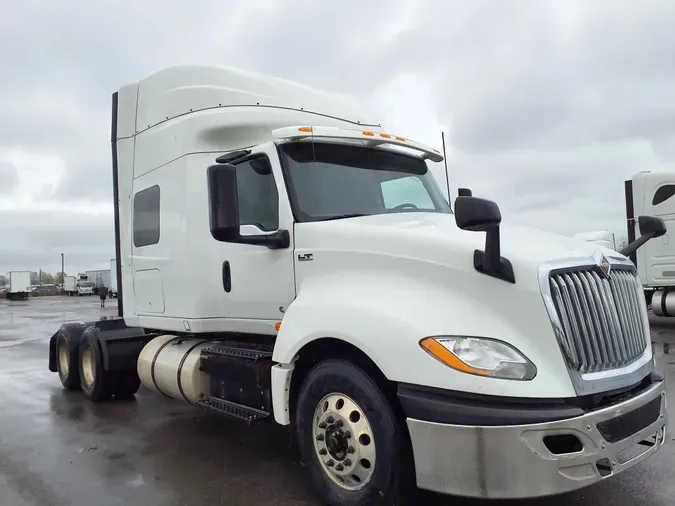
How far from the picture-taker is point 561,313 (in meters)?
3.23

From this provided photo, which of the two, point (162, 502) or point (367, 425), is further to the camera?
point (162, 502)

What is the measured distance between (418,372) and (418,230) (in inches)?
40.7

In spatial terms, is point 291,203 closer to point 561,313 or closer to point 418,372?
point 418,372

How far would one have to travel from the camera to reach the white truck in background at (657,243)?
13.0m

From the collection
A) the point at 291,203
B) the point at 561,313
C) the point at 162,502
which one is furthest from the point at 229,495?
the point at 561,313

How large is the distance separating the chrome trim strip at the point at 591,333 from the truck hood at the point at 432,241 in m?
0.07

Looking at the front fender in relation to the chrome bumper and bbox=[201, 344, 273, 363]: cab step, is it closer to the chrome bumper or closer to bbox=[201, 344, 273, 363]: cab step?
the chrome bumper

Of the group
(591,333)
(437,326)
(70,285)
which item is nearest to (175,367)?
(437,326)

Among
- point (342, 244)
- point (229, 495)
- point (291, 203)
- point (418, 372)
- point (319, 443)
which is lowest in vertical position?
point (229, 495)

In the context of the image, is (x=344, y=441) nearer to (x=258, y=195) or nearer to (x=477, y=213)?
(x=477, y=213)

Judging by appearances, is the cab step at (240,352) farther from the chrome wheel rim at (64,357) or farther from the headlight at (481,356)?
the chrome wheel rim at (64,357)

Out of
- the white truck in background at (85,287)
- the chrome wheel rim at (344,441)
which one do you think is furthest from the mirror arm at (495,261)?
the white truck in background at (85,287)

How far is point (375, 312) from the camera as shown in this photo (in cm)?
348

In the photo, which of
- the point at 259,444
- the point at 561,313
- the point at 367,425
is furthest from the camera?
the point at 259,444
